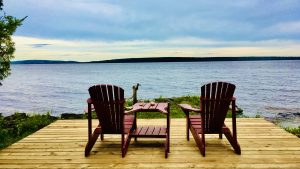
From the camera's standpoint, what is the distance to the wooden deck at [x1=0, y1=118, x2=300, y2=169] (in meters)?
4.69

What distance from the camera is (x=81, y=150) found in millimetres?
5461

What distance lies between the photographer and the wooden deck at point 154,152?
469 cm

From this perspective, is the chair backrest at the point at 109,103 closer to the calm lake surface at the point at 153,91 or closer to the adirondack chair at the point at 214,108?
the adirondack chair at the point at 214,108

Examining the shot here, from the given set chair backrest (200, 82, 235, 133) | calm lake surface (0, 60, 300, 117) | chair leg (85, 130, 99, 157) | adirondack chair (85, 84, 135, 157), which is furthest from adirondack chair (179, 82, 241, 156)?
calm lake surface (0, 60, 300, 117)

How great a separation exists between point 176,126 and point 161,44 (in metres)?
93.1

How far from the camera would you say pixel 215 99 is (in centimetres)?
500

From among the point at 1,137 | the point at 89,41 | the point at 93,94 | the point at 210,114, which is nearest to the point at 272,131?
the point at 210,114

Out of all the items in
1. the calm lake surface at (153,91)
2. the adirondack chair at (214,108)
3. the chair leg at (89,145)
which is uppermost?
the adirondack chair at (214,108)

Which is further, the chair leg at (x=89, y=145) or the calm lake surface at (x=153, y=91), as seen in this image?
the calm lake surface at (x=153, y=91)

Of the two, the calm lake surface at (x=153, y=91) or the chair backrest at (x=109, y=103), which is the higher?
the chair backrest at (x=109, y=103)

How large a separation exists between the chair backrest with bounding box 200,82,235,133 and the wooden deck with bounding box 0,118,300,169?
592 mm

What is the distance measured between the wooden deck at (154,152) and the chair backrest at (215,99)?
0.59 metres

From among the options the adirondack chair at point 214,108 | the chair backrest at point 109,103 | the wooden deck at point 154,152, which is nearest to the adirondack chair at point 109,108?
the chair backrest at point 109,103

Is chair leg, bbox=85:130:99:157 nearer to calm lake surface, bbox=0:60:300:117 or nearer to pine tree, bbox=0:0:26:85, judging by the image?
pine tree, bbox=0:0:26:85
